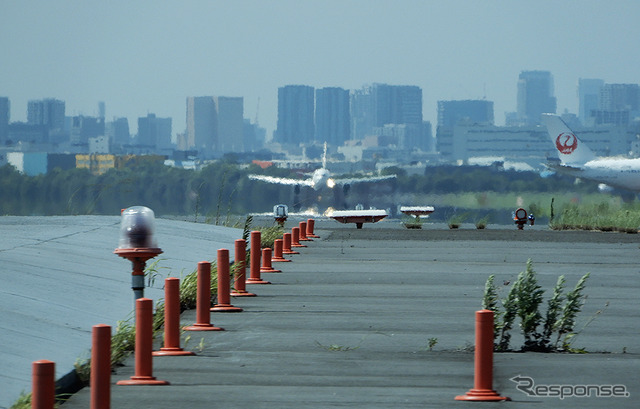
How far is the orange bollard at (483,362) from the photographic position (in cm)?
1025

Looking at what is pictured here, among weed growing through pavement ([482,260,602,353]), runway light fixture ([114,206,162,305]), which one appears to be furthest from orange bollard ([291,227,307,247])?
runway light fixture ([114,206,162,305])

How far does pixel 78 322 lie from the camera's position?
1369cm

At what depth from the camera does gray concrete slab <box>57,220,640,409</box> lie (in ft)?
35.0

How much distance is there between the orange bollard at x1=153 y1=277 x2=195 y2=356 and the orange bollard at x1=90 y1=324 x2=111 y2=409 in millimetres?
3058

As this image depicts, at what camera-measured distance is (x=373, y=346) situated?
44.5ft

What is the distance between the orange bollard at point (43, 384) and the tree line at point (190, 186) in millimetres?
35018

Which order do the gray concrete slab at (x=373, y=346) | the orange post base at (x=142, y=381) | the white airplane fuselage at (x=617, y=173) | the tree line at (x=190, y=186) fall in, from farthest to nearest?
the white airplane fuselage at (x=617, y=173) → the tree line at (x=190, y=186) → the orange post base at (x=142, y=381) → the gray concrete slab at (x=373, y=346)

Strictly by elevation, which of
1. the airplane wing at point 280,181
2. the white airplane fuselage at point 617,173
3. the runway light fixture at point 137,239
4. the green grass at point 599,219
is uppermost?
the white airplane fuselage at point 617,173

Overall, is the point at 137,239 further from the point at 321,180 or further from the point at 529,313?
the point at 321,180

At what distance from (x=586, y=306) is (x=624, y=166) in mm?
58380

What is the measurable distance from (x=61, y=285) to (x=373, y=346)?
13.9 ft

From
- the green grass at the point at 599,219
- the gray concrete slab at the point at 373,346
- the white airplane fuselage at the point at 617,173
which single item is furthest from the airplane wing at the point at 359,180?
the gray concrete slab at the point at 373,346

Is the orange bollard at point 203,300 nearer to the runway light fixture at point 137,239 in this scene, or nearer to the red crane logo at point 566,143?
the runway light fixture at point 137,239

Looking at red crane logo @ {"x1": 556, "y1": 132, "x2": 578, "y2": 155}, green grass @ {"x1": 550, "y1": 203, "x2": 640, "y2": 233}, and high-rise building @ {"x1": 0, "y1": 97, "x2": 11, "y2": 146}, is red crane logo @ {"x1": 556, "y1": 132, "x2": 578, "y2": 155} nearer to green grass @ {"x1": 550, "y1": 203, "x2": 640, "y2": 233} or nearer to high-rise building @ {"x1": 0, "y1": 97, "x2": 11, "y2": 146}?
green grass @ {"x1": 550, "y1": 203, "x2": 640, "y2": 233}
